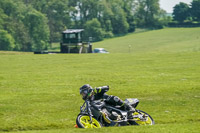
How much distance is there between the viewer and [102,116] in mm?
14031

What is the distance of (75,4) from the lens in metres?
177

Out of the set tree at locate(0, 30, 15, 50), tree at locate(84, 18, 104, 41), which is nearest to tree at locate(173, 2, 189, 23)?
tree at locate(84, 18, 104, 41)

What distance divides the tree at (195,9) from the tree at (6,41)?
9099 cm

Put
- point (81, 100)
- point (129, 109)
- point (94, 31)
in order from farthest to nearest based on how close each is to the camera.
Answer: point (94, 31), point (81, 100), point (129, 109)

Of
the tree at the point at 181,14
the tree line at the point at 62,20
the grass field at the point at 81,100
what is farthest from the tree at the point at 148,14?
the grass field at the point at 81,100

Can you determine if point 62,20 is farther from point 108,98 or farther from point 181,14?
point 108,98

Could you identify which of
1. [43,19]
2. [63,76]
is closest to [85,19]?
[43,19]

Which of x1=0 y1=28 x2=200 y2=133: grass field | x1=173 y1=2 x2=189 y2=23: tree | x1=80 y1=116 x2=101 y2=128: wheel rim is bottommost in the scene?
x1=0 y1=28 x2=200 y2=133: grass field

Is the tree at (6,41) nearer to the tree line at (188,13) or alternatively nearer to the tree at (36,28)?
the tree at (36,28)

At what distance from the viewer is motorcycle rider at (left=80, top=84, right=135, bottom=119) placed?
13953mm

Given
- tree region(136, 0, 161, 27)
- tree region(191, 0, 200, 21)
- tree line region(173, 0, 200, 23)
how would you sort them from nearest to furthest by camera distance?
tree region(191, 0, 200, 21)
tree line region(173, 0, 200, 23)
tree region(136, 0, 161, 27)

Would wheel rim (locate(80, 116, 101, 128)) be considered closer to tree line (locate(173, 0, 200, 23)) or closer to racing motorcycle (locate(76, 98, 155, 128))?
racing motorcycle (locate(76, 98, 155, 128))

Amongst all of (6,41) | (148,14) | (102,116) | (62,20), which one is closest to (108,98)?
(102,116)

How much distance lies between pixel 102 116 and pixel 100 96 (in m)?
0.75
